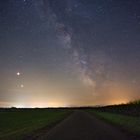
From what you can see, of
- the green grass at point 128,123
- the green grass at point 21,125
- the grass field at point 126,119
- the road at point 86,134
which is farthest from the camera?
the grass field at point 126,119

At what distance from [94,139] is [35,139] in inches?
182

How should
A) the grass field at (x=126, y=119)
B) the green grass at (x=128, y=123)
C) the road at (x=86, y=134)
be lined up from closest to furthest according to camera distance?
the road at (x=86, y=134) → the green grass at (x=128, y=123) → the grass field at (x=126, y=119)

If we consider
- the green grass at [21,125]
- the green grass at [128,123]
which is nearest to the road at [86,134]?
the green grass at [128,123]

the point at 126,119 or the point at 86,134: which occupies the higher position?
the point at 126,119

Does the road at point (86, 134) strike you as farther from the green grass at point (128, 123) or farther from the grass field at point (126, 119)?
the grass field at point (126, 119)

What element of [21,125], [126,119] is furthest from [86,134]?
[21,125]

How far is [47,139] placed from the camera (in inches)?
791

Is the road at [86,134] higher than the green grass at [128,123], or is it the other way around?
the green grass at [128,123]

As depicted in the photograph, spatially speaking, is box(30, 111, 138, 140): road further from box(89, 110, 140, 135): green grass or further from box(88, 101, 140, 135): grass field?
box(88, 101, 140, 135): grass field

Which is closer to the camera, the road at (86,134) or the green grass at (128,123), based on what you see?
the road at (86,134)

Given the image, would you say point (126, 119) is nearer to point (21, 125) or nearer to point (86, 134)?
point (21, 125)

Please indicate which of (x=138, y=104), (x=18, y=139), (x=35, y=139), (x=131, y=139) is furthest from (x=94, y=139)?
(x=138, y=104)

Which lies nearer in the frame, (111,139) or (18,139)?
(111,139)

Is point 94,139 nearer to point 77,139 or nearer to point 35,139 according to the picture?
point 77,139
